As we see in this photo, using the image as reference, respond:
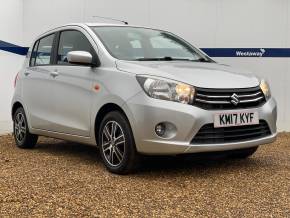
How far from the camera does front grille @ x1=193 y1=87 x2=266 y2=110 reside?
5.36 metres

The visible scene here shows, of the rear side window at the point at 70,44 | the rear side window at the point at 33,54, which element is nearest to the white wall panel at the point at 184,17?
the rear side window at the point at 33,54

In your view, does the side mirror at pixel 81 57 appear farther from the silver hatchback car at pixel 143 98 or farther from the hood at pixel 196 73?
the hood at pixel 196 73

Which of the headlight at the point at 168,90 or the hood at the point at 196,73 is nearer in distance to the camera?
the headlight at the point at 168,90

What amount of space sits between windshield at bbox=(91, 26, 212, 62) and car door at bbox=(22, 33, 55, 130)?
1.06 metres

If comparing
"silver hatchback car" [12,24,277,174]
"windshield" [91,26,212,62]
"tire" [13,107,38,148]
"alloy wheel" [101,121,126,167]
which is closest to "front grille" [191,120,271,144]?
"silver hatchback car" [12,24,277,174]

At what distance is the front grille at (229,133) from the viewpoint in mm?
5383

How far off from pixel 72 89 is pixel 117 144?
3.68 feet

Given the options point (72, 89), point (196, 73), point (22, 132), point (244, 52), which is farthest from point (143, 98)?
point (244, 52)

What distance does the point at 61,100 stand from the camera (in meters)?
6.73

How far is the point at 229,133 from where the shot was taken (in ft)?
18.2

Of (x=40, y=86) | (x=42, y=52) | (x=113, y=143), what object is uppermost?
(x=42, y=52)

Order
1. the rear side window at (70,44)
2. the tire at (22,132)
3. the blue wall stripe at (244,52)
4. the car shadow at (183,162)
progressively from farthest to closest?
the blue wall stripe at (244,52)
the tire at (22,132)
the rear side window at (70,44)
the car shadow at (183,162)

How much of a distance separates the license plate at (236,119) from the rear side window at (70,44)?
6.02 ft

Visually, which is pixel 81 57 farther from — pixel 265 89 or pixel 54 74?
pixel 265 89
